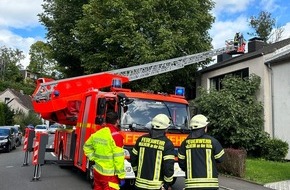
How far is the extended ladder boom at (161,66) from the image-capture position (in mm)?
16359

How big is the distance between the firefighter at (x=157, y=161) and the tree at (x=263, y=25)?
4593 cm

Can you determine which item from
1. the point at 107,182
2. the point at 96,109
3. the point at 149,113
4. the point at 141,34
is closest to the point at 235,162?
the point at 149,113

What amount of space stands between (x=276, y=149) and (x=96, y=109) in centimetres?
1132

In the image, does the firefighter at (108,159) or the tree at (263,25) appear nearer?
the firefighter at (108,159)

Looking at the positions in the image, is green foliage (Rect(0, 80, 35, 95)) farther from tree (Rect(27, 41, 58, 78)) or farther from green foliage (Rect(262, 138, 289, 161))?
green foliage (Rect(262, 138, 289, 161))

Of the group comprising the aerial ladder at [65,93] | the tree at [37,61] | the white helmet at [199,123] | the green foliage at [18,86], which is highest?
the tree at [37,61]

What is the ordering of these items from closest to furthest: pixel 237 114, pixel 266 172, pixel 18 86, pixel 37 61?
1. pixel 266 172
2. pixel 237 114
3. pixel 37 61
4. pixel 18 86

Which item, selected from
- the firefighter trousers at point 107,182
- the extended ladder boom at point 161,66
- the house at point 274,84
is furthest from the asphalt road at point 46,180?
the house at point 274,84

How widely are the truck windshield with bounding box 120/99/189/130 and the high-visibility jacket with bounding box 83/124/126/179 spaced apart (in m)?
3.65

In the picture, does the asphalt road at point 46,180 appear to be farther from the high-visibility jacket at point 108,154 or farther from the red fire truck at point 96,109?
the high-visibility jacket at point 108,154

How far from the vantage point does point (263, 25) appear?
158ft

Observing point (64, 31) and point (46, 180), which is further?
point (64, 31)

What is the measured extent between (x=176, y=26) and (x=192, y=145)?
1887cm

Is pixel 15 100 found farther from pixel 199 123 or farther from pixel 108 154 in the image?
pixel 199 123
